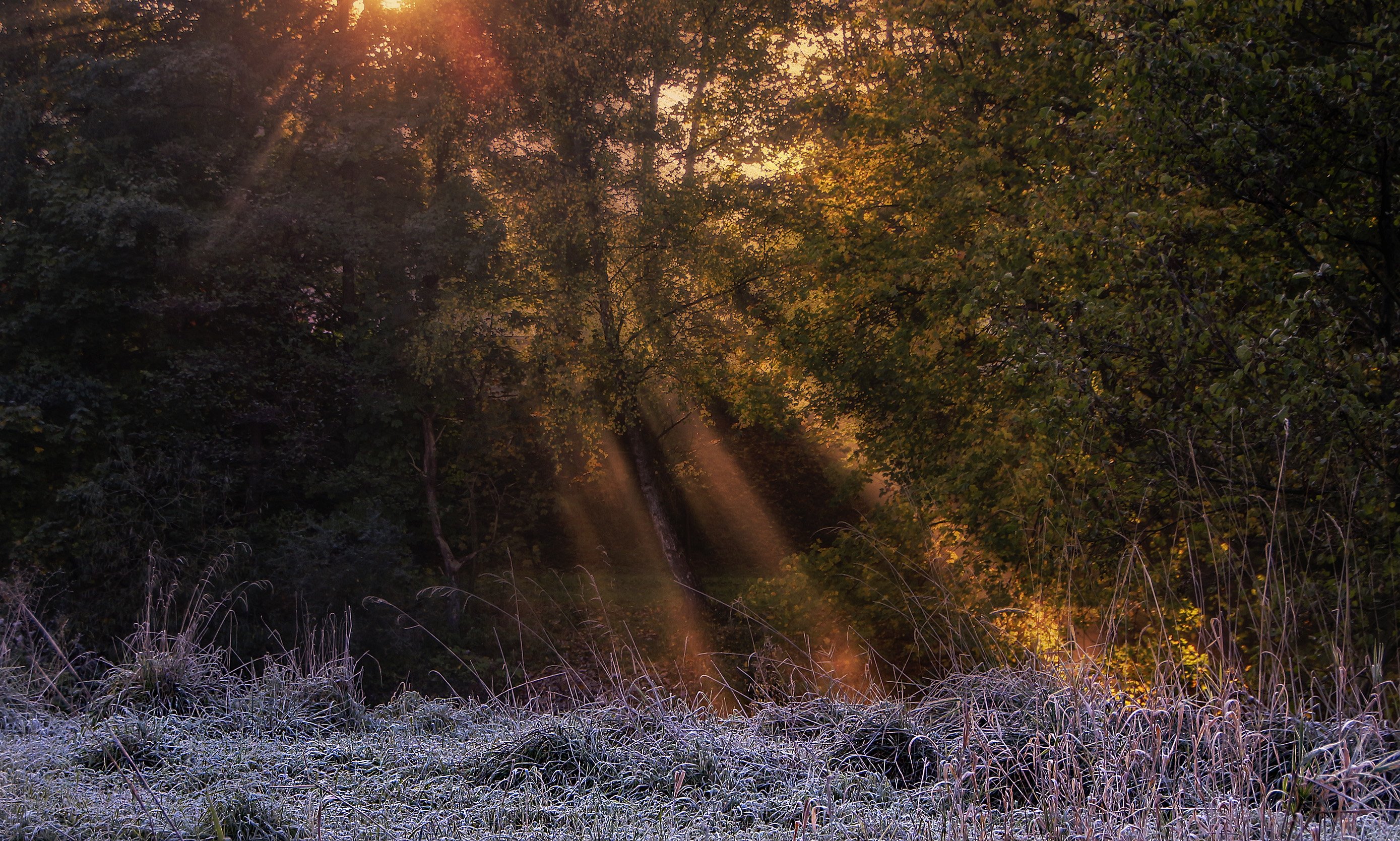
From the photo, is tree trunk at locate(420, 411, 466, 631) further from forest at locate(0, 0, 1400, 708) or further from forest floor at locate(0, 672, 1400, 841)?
forest floor at locate(0, 672, 1400, 841)

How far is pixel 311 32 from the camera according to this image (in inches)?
627

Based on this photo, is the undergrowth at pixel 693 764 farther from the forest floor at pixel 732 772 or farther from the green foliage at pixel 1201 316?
the green foliage at pixel 1201 316

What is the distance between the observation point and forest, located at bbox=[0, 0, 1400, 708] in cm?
1073

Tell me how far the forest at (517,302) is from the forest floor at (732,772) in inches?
167

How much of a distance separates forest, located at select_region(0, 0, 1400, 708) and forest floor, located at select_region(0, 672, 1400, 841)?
423cm

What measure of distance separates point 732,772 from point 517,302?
41.7ft

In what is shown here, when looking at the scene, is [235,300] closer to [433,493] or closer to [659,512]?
[433,493]

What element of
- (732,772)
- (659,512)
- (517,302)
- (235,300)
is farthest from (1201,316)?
(235,300)

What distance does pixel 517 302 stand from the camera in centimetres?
1543

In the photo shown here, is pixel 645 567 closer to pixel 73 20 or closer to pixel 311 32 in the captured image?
pixel 311 32

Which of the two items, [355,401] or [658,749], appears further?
[355,401]

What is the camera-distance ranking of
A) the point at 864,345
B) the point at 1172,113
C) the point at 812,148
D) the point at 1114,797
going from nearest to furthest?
the point at 1114,797, the point at 1172,113, the point at 864,345, the point at 812,148

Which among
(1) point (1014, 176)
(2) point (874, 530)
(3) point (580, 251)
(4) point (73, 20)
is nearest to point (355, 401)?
(3) point (580, 251)

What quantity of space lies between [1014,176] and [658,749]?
350 inches
